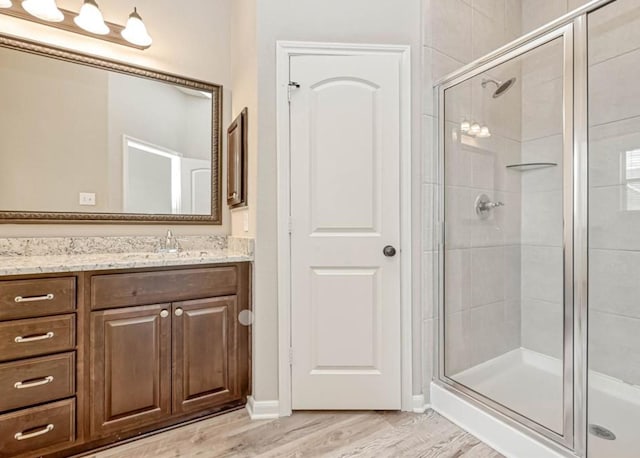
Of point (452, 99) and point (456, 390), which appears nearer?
point (456, 390)

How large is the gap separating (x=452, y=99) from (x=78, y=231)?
7.78 feet

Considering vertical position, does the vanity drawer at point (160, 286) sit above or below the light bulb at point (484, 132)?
below

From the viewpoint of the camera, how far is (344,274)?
192cm

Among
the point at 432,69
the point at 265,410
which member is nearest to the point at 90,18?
the point at 432,69

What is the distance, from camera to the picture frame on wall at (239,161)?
2065 millimetres

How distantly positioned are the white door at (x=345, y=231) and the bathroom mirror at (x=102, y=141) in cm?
84

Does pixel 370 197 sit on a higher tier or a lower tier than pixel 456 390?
higher

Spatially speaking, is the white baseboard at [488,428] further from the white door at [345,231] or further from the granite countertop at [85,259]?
the granite countertop at [85,259]

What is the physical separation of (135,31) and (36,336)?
179 cm

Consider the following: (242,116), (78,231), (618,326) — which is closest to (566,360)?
(618,326)

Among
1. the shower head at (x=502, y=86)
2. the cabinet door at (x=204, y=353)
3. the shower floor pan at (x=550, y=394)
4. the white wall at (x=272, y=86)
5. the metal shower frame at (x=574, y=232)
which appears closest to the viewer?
the metal shower frame at (x=574, y=232)

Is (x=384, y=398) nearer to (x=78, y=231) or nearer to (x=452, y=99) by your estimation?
(x=452, y=99)

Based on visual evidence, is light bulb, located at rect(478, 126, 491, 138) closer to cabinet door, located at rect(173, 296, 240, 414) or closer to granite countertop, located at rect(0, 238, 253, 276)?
granite countertop, located at rect(0, 238, 253, 276)

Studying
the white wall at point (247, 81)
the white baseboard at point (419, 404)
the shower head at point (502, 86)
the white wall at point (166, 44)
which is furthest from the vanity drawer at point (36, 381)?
the shower head at point (502, 86)
